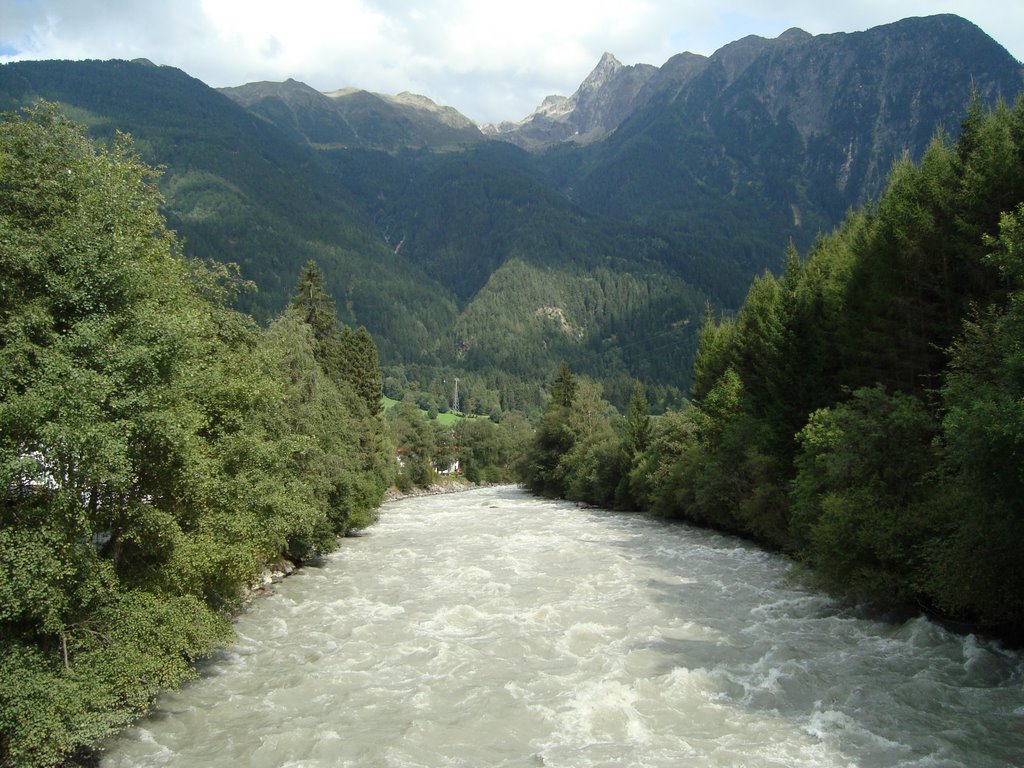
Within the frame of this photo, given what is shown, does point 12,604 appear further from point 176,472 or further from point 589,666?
point 589,666

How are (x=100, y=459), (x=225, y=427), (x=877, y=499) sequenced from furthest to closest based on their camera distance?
(x=877, y=499), (x=225, y=427), (x=100, y=459)

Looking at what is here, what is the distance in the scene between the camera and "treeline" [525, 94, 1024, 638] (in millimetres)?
16734

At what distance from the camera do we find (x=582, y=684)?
18578 mm

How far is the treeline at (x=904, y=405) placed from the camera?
659 inches

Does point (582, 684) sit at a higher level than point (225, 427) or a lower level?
lower

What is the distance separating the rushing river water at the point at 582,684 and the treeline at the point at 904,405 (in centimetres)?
254

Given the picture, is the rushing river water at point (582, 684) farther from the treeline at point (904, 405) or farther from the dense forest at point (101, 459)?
the treeline at point (904, 405)

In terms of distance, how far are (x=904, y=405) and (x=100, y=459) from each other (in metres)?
23.9

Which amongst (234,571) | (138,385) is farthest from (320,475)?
(138,385)

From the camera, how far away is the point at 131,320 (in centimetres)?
1474

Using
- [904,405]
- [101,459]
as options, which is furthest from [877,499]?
[101,459]

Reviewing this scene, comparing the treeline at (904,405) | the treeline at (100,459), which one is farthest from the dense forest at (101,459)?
the treeline at (904,405)

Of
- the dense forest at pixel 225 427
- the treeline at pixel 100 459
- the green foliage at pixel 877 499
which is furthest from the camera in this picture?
the green foliage at pixel 877 499

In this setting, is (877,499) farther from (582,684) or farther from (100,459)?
(100,459)
